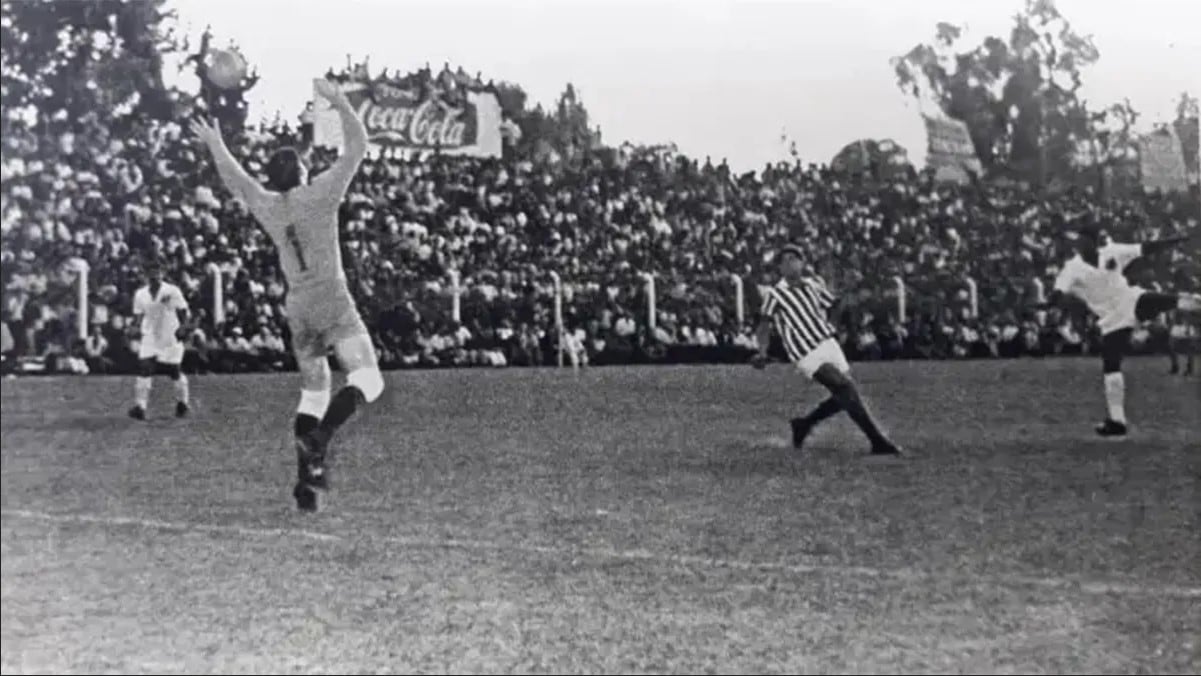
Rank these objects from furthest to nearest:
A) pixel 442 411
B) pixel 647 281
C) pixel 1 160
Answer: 1. pixel 647 281
2. pixel 442 411
3. pixel 1 160

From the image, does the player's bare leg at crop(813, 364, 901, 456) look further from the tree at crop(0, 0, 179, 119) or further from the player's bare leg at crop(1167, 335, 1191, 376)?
the tree at crop(0, 0, 179, 119)

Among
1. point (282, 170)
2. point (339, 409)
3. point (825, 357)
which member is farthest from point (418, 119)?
point (825, 357)

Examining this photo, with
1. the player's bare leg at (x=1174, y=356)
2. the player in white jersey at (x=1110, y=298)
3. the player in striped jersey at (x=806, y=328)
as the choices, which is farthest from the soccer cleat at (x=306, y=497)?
the player's bare leg at (x=1174, y=356)

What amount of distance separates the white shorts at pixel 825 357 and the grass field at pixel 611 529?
60 mm

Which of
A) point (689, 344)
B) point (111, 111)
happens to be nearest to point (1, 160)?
point (111, 111)

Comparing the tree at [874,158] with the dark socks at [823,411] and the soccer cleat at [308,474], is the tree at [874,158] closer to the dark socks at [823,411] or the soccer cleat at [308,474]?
the dark socks at [823,411]

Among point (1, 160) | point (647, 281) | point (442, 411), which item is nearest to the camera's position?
point (1, 160)

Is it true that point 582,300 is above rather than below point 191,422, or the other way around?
above

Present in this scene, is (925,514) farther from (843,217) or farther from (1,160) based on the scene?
(1,160)

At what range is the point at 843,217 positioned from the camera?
3.60 metres

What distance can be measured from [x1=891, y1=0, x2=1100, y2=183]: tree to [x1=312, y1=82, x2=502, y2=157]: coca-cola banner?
108 centimetres

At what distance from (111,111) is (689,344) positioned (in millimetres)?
1465

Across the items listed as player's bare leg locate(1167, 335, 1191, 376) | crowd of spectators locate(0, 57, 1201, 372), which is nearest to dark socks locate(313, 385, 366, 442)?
crowd of spectators locate(0, 57, 1201, 372)

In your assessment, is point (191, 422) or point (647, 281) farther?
point (647, 281)
